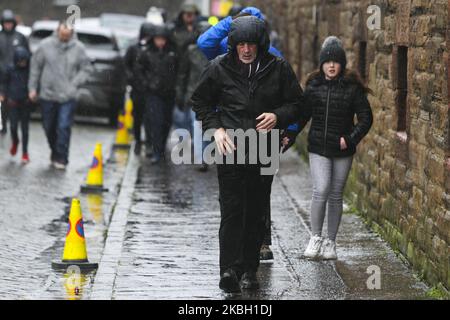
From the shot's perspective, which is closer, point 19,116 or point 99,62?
point 19,116

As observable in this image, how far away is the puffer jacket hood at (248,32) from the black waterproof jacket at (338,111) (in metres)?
1.58

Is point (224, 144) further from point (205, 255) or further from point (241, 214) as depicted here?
point (205, 255)

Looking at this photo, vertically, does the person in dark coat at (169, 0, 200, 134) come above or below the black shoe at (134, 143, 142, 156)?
above

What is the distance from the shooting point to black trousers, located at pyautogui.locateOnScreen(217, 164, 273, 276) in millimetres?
9883

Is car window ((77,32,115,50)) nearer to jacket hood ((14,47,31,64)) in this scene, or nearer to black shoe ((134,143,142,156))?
black shoe ((134,143,142,156))

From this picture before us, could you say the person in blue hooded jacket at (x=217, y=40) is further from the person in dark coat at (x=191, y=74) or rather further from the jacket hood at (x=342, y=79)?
the person in dark coat at (x=191, y=74)

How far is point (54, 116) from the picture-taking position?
1908 centimetres

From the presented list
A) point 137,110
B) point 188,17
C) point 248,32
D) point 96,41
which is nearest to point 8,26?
point 137,110

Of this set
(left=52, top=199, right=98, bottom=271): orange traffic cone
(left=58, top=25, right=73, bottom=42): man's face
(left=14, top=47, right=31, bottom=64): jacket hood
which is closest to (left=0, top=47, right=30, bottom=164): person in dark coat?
(left=14, top=47, right=31, bottom=64): jacket hood

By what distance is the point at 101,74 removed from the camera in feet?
85.0

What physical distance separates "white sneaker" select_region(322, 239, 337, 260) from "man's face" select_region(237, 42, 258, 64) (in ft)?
7.42

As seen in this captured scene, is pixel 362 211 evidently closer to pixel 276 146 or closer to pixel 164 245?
pixel 164 245
